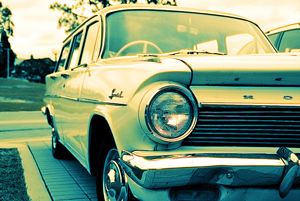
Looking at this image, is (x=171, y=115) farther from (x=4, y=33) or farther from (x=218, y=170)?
(x=4, y=33)

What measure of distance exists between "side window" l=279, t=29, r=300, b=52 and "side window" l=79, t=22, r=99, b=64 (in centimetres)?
376

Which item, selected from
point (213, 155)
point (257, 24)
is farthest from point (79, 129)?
point (257, 24)

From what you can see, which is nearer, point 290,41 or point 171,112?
point 171,112

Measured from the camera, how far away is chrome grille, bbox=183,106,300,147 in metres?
2.04

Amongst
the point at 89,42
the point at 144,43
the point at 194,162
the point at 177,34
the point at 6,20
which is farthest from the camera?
the point at 6,20

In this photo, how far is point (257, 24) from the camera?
3.91m

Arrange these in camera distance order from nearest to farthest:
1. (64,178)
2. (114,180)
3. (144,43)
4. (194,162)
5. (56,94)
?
(194,162), (114,180), (144,43), (64,178), (56,94)

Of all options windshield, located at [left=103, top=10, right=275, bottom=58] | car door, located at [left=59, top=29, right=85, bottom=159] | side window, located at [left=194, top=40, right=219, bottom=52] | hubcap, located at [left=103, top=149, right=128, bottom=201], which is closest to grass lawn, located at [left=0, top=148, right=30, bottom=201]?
car door, located at [left=59, top=29, right=85, bottom=159]

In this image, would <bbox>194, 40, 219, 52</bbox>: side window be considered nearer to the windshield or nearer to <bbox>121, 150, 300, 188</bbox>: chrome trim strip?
the windshield

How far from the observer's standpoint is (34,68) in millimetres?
70688

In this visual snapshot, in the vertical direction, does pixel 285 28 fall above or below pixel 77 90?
above

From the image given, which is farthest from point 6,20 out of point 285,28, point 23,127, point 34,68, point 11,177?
point 11,177

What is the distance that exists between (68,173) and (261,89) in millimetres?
3243

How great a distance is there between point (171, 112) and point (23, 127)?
24.3ft
